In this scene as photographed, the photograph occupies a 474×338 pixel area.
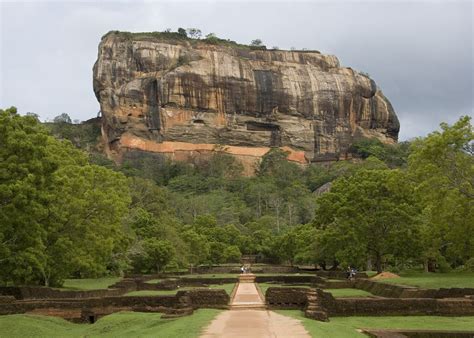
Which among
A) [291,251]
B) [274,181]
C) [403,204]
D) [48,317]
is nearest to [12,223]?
[48,317]

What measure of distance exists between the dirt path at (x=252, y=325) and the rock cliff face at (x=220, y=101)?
9798 cm

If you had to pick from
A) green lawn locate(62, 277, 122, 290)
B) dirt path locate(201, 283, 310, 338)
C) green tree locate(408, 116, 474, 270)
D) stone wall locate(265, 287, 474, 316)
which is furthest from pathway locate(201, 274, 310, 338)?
green lawn locate(62, 277, 122, 290)

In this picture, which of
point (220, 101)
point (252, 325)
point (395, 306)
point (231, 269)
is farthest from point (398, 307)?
point (220, 101)

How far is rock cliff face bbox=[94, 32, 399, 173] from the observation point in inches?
4601

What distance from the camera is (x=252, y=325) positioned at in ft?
53.4

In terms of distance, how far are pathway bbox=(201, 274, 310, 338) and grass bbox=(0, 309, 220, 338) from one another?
1.42 ft

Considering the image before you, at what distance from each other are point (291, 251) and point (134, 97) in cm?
6459

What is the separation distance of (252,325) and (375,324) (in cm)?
389

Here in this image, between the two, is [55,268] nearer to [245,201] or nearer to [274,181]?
[245,201]

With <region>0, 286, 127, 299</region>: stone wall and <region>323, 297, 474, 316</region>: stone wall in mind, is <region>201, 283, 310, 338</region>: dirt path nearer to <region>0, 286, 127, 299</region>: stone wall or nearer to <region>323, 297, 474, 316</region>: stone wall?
<region>323, 297, 474, 316</region>: stone wall

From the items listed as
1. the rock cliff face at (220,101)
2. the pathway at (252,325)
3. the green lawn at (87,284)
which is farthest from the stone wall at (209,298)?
the rock cliff face at (220,101)

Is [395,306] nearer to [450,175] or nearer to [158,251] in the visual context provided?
[450,175]

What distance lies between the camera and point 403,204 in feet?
121

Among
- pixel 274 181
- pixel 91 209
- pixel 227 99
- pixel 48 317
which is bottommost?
pixel 48 317
